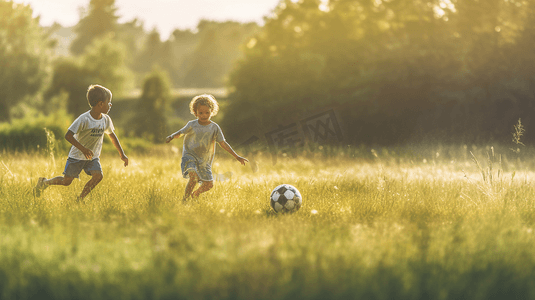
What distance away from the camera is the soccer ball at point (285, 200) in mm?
5785

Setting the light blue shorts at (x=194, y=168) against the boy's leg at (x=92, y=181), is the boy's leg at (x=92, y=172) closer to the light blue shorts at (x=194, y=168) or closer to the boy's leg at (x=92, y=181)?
the boy's leg at (x=92, y=181)

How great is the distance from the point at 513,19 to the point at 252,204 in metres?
16.2

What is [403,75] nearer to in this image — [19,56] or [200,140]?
[200,140]

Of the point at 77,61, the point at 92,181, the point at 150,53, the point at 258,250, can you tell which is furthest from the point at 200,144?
the point at 150,53

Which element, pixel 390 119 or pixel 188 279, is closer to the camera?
pixel 188 279

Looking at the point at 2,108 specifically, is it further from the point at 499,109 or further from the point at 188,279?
the point at 188,279

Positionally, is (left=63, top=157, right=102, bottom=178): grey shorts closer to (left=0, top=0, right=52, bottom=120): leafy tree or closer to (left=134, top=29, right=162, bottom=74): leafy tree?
(left=0, top=0, right=52, bottom=120): leafy tree

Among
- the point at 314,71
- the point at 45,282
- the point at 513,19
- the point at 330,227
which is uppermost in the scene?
the point at 513,19

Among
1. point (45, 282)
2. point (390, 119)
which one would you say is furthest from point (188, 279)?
point (390, 119)

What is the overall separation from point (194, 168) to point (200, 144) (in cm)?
38

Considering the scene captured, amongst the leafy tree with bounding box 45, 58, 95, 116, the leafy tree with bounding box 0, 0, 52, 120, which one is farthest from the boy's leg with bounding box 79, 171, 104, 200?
the leafy tree with bounding box 45, 58, 95, 116

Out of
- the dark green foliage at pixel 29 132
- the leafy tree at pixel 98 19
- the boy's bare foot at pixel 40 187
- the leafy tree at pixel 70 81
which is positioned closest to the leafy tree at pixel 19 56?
the leafy tree at pixel 70 81

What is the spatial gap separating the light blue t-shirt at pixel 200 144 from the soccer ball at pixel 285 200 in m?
1.08

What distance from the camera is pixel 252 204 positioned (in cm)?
609
